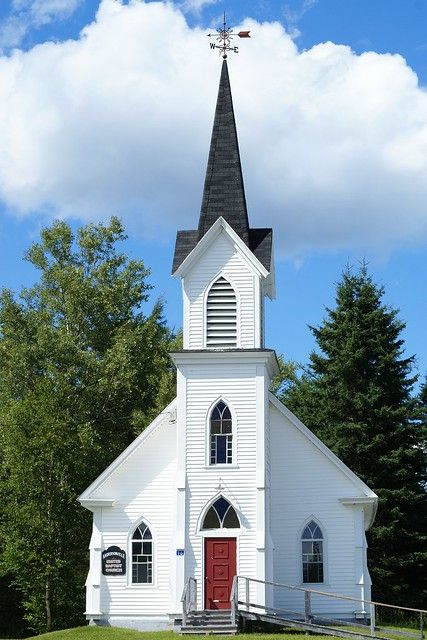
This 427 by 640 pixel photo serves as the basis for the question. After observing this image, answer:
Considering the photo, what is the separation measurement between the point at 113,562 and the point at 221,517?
3812 millimetres

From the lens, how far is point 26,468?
36125 millimetres

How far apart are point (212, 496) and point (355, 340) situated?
15.4 meters

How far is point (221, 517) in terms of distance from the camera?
2781 cm

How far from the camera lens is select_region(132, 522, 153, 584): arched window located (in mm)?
29219

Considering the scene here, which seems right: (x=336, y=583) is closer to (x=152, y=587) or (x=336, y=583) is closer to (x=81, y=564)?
(x=152, y=587)

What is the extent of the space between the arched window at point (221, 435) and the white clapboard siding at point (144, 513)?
1928 mm

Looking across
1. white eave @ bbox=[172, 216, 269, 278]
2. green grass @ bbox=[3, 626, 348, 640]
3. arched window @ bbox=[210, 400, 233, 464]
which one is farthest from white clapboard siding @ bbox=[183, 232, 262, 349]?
green grass @ bbox=[3, 626, 348, 640]

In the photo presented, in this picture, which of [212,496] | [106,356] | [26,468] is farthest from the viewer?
[106,356]

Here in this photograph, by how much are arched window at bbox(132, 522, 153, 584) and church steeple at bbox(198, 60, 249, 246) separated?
8945 mm

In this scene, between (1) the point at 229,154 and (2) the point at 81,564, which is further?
(2) the point at 81,564

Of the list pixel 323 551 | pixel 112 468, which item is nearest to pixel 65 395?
pixel 112 468

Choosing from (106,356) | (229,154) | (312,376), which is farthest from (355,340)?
(229,154)

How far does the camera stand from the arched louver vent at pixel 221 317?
28656 millimetres

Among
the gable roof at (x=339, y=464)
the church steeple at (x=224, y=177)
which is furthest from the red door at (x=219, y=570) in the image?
the church steeple at (x=224, y=177)
